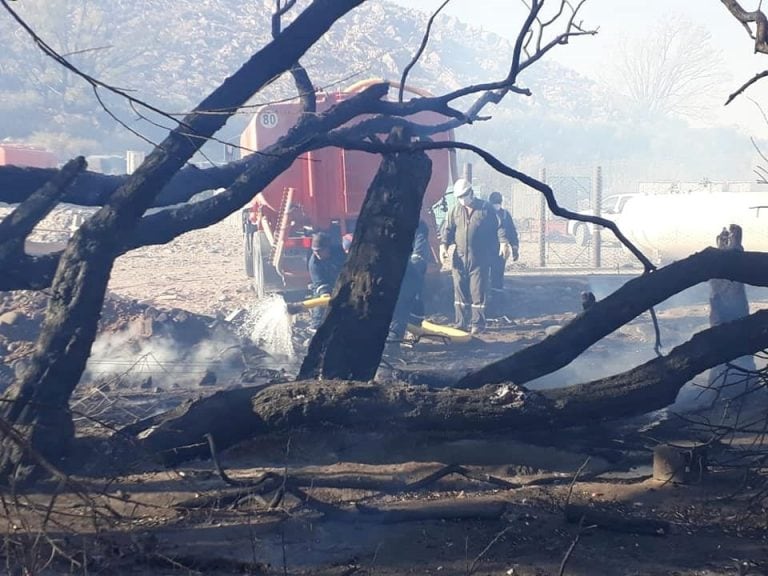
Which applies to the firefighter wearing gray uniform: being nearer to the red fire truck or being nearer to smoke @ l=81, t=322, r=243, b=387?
the red fire truck

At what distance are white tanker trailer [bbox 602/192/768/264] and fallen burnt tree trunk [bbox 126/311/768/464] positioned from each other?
12774 mm

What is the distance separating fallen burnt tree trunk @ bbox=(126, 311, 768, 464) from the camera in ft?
17.8

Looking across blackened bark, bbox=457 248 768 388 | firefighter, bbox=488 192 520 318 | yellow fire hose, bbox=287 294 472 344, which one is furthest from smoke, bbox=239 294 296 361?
blackened bark, bbox=457 248 768 388

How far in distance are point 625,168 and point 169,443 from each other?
142ft

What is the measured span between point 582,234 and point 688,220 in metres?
6.69

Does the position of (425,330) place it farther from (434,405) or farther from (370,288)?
(434,405)

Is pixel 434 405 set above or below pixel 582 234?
below

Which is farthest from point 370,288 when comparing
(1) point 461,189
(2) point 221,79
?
(2) point 221,79

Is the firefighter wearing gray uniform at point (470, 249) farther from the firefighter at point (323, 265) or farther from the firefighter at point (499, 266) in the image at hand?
the firefighter at point (323, 265)

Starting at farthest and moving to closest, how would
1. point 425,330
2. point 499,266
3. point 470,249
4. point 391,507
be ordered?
point 499,266, point 470,249, point 425,330, point 391,507

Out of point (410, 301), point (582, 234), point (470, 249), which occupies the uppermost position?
point (582, 234)

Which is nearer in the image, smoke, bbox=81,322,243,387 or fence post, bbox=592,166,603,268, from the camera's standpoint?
smoke, bbox=81,322,243,387

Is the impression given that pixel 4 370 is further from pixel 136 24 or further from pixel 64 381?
pixel 136 24

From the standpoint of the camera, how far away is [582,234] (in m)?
25.7
